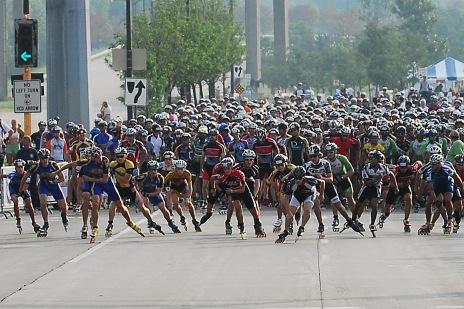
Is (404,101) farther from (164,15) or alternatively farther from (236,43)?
(236,43)

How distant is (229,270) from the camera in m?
20.5

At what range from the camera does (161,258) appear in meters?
22.5

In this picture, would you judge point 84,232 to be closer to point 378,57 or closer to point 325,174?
point 325,174

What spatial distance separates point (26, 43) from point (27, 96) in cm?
156

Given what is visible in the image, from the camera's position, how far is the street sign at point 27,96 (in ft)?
116

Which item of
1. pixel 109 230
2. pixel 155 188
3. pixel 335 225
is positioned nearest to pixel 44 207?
pixel 109 230

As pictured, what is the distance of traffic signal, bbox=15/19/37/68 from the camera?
34219 mm

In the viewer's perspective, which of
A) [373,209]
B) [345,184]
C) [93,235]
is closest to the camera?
[93,235]

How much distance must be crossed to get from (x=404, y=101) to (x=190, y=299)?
3301 centimetres

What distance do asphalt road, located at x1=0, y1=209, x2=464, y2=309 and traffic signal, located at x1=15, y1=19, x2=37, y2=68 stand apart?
6.91 meters

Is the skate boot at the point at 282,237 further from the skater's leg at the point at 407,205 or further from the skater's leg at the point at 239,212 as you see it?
the skater's leg at the point at 407,205

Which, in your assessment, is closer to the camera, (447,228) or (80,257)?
(80,257)

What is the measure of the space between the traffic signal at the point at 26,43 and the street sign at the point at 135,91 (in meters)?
7.09

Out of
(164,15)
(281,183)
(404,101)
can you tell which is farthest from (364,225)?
(164,15)
